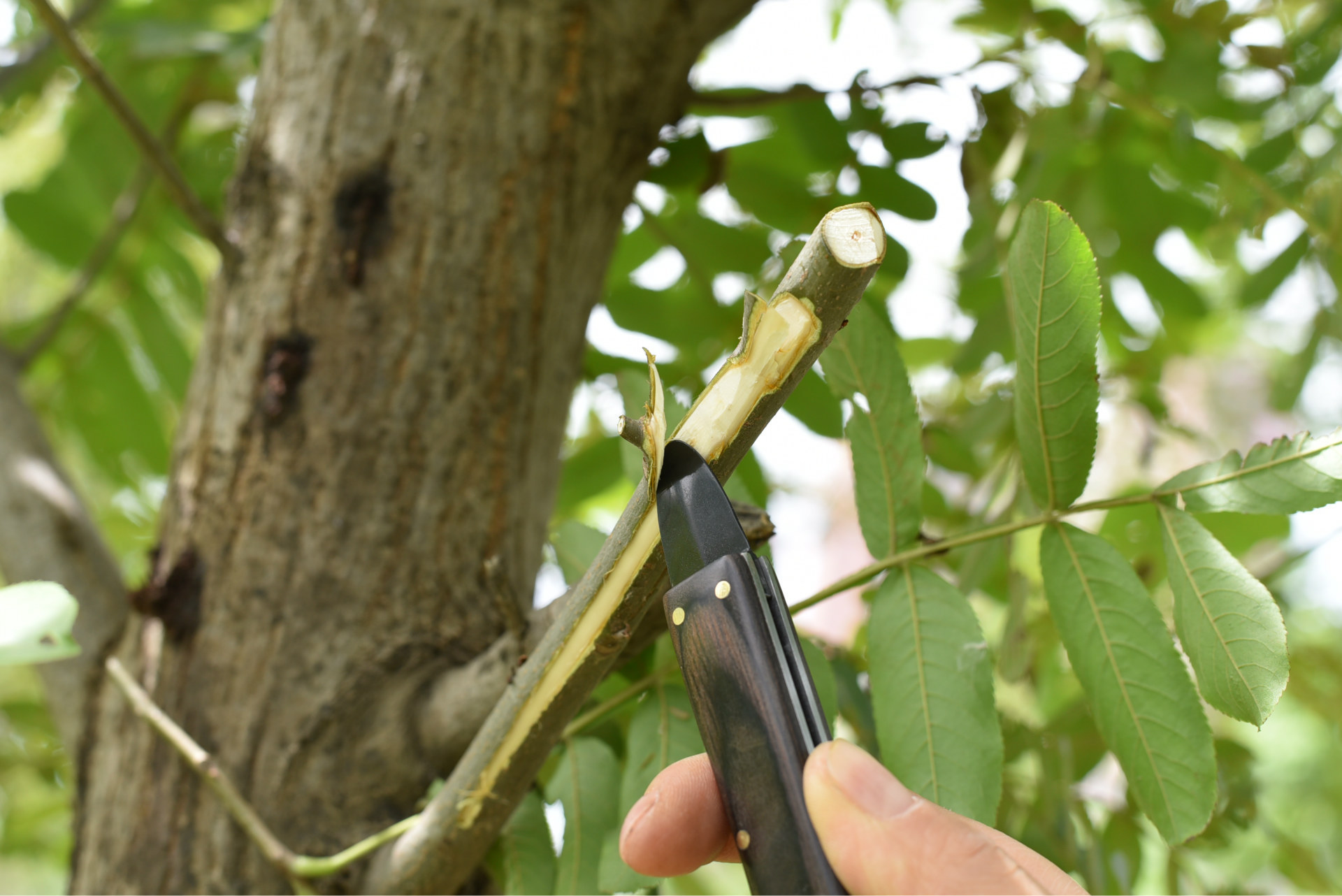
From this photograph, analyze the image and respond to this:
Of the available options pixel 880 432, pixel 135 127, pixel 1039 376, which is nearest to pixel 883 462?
pixel 880 432

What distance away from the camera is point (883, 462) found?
69 centimetres

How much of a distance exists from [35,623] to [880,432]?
1.78 feet

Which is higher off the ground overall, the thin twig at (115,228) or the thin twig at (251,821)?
the thin twig at (115,228)

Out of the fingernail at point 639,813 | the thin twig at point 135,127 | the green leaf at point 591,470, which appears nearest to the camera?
the fingernail at point 639,813

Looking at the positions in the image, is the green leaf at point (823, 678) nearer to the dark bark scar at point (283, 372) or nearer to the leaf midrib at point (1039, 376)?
the leaf midrib at point (1039, 376)

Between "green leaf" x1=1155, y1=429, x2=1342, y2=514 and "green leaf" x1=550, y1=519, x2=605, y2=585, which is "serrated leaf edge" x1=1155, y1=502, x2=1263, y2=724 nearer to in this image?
"green leaf" x1=1155, y1=429, x2=1342, y2=514

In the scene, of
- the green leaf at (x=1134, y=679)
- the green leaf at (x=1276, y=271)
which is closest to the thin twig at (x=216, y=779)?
the green leaf at (x=1134, y=679)

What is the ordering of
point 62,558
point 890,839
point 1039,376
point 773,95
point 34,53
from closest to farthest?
point 890,839 → point 1039,376 → point 62,558 → point 773,95 → point 34,53

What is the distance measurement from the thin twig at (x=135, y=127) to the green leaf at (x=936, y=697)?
2.49ft

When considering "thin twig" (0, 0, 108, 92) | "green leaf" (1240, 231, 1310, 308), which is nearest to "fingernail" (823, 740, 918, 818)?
"green leaf" (1240, 231, 1310, 308)

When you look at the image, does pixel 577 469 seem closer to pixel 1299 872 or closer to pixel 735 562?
pixel 735 562

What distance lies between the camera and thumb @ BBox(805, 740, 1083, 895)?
41 centimetres

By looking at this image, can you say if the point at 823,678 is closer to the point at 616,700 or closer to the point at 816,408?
the point at 616,700

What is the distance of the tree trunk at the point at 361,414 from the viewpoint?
0.82 metres
